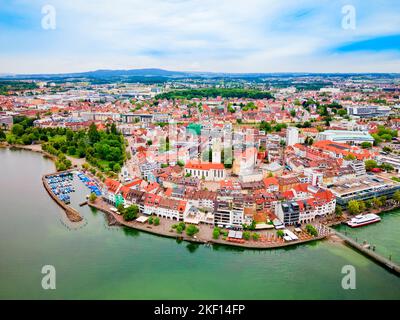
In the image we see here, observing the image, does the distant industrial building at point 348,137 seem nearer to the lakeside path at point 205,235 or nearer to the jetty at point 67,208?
the lakeside path at point 205,235

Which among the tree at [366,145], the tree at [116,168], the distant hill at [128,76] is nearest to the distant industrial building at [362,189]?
the tree at [366,145]

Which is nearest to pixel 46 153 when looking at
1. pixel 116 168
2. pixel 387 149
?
pixel 116 168

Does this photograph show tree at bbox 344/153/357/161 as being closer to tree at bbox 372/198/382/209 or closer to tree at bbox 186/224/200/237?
tree at bbox 372/198/382/209

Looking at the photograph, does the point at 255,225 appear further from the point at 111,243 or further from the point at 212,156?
the point at 212,156

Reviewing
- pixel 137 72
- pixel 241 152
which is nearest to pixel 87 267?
pixel 241 152

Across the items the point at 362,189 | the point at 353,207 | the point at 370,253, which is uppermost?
the point at 362,189

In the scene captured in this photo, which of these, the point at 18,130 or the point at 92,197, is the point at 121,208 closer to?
the point at 92,197
